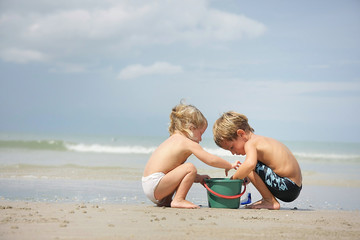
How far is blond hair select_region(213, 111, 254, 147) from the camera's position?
5.12m

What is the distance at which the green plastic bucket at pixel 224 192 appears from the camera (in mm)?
→ 4953

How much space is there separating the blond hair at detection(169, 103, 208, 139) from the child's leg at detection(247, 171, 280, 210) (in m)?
0.86

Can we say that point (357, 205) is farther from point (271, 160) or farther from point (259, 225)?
point (259, 225)

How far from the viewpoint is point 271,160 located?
5.11 m

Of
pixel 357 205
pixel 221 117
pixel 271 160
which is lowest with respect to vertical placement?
pixel 357 205

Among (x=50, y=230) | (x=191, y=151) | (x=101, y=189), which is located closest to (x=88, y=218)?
(x=50, y=230)

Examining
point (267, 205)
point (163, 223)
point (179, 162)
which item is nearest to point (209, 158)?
point (179, 162)

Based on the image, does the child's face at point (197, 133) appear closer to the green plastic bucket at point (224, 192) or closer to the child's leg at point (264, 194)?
the green plastic bucket at point (224, 192)

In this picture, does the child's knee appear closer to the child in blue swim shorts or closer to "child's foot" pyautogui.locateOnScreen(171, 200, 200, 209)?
"child's foot" pyautogui.locateOnScreen(171, 200, 200, 209)

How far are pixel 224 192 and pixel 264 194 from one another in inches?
22.3

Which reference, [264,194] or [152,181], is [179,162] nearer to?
[152,181]

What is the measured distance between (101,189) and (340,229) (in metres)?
4.34

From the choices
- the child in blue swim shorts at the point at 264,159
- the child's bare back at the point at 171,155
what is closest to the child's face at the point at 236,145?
the child in blue swim shorts at the point at 264,159

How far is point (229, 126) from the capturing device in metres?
5.12
